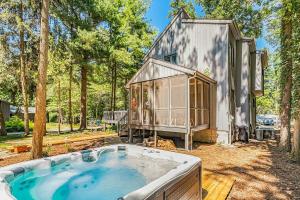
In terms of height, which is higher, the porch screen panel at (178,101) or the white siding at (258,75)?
Result: the white siding at (258,75)

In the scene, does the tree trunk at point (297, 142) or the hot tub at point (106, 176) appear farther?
the tree trunk at point (297, 142)

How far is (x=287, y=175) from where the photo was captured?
6.54m

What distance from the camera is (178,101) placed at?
11547 mm

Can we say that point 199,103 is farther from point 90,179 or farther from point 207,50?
point 90,179

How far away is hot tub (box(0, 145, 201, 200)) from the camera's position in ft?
13.2

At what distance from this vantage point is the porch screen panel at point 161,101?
1152 centimetres

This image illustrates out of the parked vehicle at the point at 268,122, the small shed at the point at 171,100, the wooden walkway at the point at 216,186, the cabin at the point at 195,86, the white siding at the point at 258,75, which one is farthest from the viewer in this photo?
the parked vehicle at the point at 268,122

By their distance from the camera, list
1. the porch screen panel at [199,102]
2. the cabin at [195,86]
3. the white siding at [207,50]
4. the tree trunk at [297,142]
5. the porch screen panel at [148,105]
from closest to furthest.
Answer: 1. the tree trunk at [297,142]
2. the cabin at [195,86]
3. the porch screen panel at [199,102]
4. the porch screen panel at [148,105]
5. the white siding at [207,50]

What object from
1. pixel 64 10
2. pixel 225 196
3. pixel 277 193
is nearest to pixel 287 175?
pixel 277 193

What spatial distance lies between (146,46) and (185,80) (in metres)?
13.8

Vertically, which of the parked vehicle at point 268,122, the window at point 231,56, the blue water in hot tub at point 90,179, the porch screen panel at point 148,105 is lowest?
the parked vehicle at point 268,122

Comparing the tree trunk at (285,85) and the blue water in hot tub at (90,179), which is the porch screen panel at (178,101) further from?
the tree trunk at (285,85)

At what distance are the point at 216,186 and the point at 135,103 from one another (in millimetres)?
8246

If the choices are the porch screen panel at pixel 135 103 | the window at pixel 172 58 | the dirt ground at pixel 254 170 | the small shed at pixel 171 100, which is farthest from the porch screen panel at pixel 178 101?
the window at pixel 172 58
